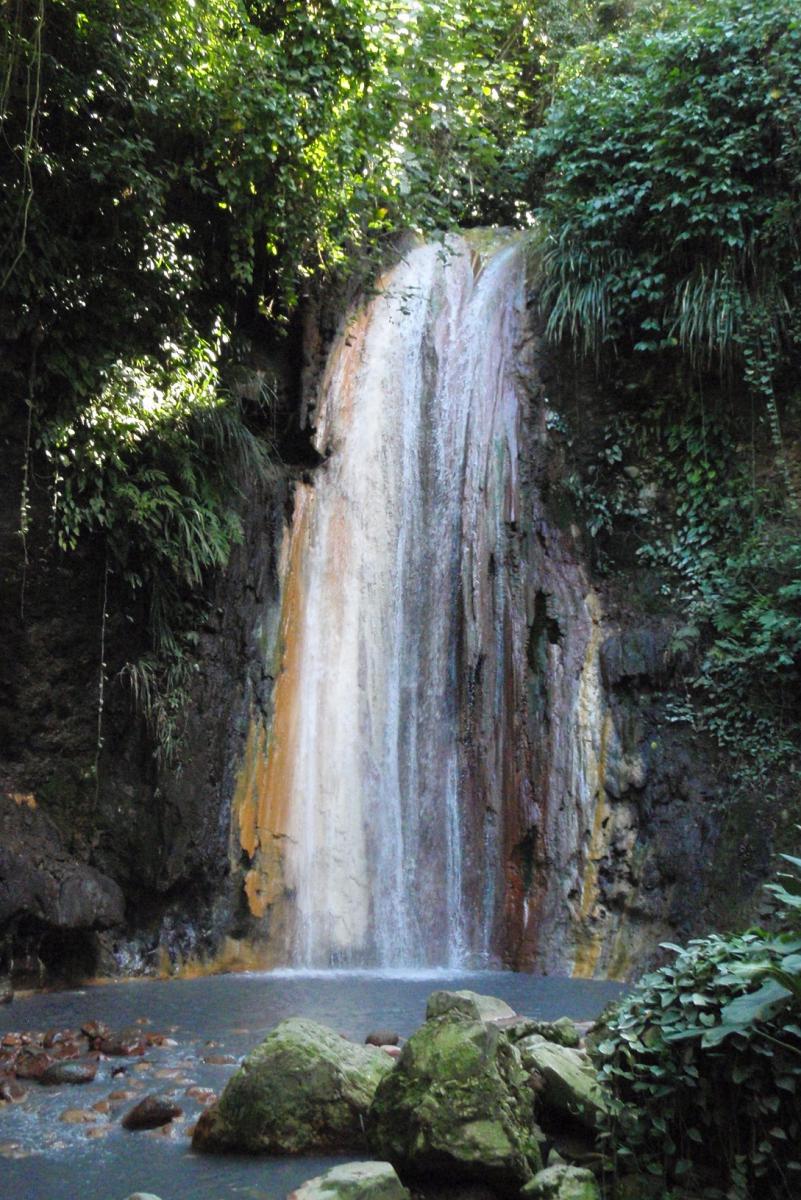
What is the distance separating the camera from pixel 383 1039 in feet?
17.1

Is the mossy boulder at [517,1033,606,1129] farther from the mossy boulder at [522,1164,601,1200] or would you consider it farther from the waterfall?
the waterfall

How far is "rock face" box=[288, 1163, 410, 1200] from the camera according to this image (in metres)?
3.07

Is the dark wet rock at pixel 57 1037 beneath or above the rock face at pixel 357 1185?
beneath

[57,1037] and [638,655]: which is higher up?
[638,655]

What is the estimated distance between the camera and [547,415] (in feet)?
33.9

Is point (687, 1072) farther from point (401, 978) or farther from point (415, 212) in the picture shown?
point (415, 212)

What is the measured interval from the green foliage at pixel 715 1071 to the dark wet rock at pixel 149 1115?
1965 millimetres

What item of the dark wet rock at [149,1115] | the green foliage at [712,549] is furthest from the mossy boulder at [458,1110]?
the green foliage at [712,549]

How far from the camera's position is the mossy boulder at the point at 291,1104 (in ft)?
12.6

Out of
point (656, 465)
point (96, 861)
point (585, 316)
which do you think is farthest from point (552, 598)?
point (96, 861)

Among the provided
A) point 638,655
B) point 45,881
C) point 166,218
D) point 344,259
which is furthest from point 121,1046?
point 344,259

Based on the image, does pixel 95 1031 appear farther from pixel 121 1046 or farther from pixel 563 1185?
pixel 563 1185

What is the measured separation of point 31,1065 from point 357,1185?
2383mm

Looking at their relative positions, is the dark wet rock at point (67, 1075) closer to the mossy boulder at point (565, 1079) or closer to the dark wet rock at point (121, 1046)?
the dark wet rock at point (121, 1046)
